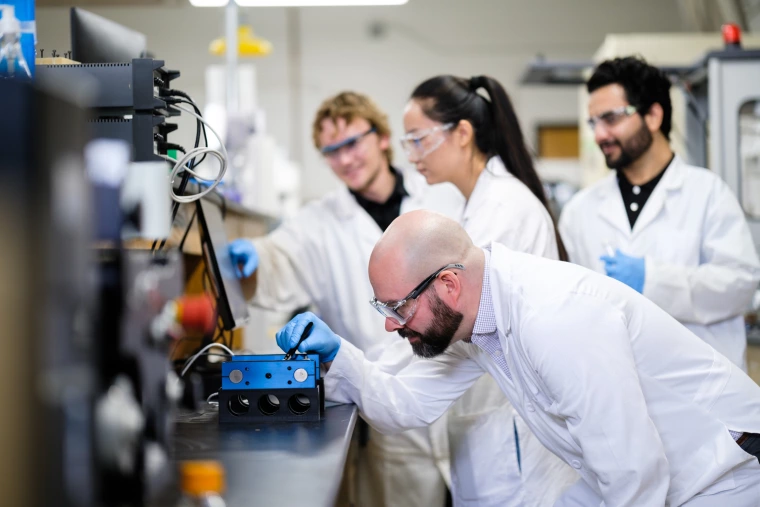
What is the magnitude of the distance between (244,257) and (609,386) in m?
1.20

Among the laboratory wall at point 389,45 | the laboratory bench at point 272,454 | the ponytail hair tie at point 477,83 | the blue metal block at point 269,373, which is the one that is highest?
the laboratory wall at point 389,45

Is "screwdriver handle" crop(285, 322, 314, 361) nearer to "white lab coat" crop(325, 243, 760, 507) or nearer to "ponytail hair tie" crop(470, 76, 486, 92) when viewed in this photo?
"white lab coat" crop(325, 243, 760, 507)

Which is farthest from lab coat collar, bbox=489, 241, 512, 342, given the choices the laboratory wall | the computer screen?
the laboratory wall

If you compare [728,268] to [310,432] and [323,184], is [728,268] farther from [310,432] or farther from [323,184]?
[323,184]

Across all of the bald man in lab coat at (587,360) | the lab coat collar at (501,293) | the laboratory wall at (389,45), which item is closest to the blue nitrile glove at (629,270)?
the bald man in lab coat at (587,360)

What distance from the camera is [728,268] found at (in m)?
2.26

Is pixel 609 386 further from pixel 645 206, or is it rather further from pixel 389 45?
pixel 389 45

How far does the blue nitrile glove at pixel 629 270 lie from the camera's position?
85.4 inches

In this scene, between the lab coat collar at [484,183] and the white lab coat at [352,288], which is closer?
the lab coat collar at [484,183]

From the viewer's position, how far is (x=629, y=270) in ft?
7.13

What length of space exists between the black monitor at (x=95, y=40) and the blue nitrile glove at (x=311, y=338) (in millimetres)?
593

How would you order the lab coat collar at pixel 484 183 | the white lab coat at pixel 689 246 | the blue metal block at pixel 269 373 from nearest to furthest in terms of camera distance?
the blue metal block at pixel 269 373 < the lab coat collar at pixel 484 183 < the white lab coat at pixel 689 246

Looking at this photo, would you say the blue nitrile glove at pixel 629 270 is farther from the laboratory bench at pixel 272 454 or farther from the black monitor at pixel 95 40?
the black monitor at pixel 95 40

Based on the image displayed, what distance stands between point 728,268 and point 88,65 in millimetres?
1825
